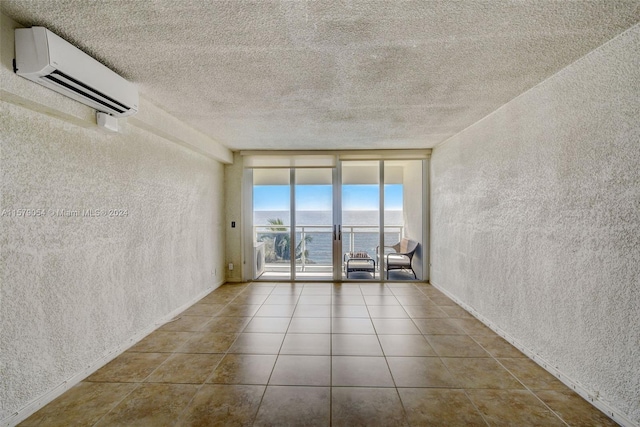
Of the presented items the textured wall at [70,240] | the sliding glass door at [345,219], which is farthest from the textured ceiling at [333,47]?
the sliding glass door at [345,219]

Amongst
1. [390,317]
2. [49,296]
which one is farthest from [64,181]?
[390,317]

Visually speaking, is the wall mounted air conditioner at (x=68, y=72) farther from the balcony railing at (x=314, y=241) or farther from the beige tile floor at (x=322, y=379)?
the balcony railing at (x=314, y=241)

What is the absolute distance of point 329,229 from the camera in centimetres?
529

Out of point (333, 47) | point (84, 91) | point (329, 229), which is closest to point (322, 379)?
point (333, 47)

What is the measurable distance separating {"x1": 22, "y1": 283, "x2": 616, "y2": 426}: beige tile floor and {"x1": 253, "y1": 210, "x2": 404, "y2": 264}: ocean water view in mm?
1977

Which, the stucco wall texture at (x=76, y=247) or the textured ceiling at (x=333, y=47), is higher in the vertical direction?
the textured ceiling at (x=333, y=47)

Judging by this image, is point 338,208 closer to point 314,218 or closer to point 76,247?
point 314,218

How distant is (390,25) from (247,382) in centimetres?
264

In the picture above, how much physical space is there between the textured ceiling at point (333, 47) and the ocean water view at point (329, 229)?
8.34ft

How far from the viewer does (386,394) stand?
6.64 ft

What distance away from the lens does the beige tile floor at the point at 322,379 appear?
1.81 m

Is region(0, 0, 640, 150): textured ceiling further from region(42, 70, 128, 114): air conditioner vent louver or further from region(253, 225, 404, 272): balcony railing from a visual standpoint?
region(253, 225, 404, 272): balcony railing

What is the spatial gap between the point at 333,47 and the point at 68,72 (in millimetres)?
1635

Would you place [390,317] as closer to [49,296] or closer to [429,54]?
[429,54]
